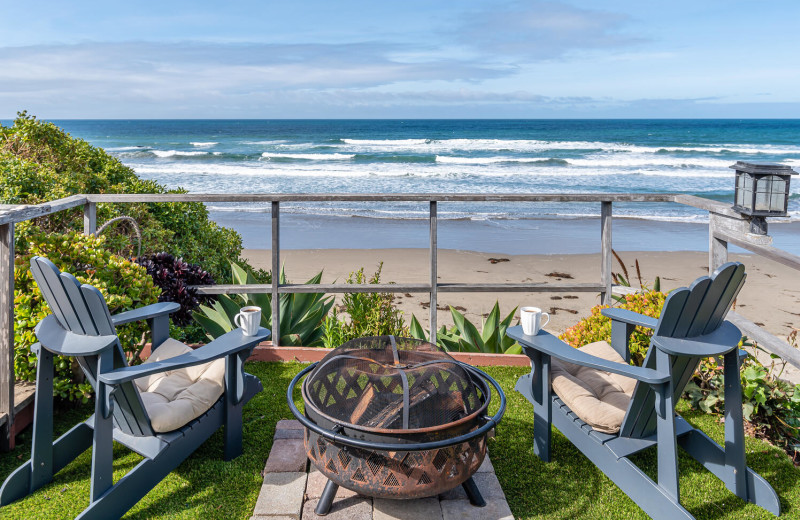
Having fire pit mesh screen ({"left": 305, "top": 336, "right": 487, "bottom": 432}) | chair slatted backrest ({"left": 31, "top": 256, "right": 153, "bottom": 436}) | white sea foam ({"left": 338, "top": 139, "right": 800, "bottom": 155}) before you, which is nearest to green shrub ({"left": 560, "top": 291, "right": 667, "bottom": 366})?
fire pit mesh screen ({"left": 305, "top": 336, "right": 487, "bottom": 432})

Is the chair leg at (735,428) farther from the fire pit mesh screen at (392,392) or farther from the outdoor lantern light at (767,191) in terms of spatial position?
the outdoor lantern light at (767,191)

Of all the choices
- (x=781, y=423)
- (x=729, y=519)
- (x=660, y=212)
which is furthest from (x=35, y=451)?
(x=660, y=212)

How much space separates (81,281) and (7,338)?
0.44 meters

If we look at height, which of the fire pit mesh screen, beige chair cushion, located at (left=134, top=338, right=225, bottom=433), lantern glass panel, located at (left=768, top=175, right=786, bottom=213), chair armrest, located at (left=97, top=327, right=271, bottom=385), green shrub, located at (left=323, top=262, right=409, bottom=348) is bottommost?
green shrub, located at (left=323, top=262, right=409, bottom=348)

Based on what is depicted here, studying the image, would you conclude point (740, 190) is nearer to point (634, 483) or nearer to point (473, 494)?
point (634, 483)

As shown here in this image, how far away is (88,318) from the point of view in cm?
191

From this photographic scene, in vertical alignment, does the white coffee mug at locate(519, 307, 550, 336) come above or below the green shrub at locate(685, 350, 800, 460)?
above

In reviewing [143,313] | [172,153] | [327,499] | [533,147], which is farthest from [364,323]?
[533,147]

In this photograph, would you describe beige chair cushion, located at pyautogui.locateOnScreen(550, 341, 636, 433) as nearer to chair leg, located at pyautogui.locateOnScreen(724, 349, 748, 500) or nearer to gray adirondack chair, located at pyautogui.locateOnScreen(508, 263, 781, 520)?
gray adirondack chair, located at pyautogui.locateOnScreen(508, 263, 781, 520)

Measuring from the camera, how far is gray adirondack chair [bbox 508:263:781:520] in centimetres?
189

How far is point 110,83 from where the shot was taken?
3869cm

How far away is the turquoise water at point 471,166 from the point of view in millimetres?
13727

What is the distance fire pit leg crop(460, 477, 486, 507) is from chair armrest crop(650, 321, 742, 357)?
2.64ft

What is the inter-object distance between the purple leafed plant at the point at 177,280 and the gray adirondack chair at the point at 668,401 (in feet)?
7.31
